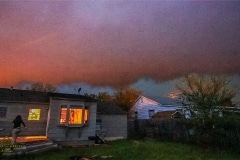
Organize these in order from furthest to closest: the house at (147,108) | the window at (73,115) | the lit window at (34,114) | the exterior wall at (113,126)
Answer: the house at (147,108) < the exterior wall at (113,126) < the lit window at (34,114) < the window at (73,115)

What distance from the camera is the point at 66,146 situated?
2295cm

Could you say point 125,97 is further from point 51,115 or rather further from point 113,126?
point 51,115

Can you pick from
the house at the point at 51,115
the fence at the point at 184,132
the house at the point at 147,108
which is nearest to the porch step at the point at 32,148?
the house at the point at 51,115

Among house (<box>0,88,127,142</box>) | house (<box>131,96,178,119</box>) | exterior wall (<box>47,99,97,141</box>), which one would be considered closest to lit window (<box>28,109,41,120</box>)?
house (<box>0,88,127,142</box>)

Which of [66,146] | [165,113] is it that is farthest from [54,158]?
[165,113]

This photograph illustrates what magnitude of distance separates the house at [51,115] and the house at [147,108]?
1969 cm

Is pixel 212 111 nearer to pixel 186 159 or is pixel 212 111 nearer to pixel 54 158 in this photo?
pixel 186 159

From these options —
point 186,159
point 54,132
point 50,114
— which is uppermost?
point 50,114

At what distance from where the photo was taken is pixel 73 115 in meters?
25.3

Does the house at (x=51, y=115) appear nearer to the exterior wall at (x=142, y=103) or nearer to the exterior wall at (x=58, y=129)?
the exterior wall at (x=58, y=129)

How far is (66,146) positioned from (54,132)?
1719 millimetres

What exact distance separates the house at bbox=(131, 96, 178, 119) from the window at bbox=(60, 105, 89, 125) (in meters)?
20.3

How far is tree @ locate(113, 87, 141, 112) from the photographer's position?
53819mm

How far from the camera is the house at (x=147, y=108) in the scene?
141 ft
